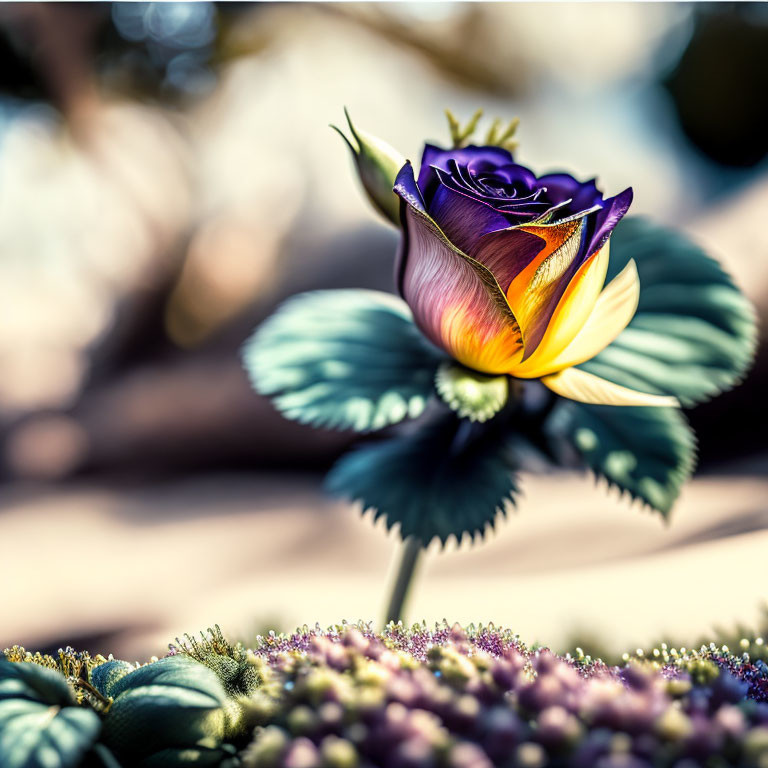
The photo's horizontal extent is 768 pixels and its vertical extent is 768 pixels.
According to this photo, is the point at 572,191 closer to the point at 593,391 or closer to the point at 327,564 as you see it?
the point at 593,391

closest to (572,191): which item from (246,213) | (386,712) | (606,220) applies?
(606,220)

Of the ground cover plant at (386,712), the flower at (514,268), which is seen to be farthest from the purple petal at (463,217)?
the ground cover plant at (386,712)

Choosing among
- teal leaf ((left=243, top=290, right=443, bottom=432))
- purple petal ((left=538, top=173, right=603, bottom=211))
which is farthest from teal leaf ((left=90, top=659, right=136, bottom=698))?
purple petal ((left=538, top=173, right=603, bottom=211))

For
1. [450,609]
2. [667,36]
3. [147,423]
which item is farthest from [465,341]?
[667,36]

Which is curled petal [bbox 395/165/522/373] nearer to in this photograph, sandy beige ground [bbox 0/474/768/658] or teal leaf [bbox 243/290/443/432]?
teal leaf [bbox 243/290/443/432]

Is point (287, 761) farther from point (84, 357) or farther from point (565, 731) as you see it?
point (84, 357)

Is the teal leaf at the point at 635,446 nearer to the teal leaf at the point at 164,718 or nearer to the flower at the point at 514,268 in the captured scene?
the flower at the point at 514,268
